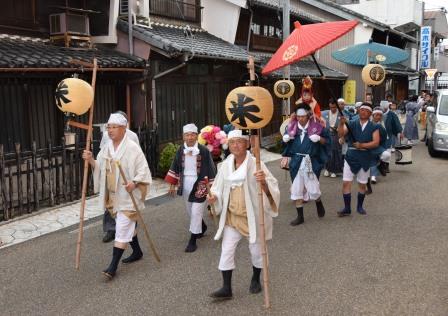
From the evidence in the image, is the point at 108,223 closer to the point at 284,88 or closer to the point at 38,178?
the point at 38,178

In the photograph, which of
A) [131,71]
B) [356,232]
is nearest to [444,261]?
[356,232]

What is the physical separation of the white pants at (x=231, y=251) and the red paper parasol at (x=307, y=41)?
2.17 m

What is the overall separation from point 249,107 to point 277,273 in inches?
78.1

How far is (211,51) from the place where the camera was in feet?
42.6

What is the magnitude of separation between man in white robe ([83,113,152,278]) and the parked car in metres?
11.1

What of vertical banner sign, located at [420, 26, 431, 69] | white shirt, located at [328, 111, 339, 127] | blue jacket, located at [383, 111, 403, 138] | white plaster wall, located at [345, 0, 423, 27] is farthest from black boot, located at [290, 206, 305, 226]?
white plaster wall, located at [345, 0, 423, 27]

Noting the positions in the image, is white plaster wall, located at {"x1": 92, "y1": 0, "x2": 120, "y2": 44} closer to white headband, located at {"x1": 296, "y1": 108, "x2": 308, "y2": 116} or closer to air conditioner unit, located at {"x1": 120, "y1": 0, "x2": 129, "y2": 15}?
air conditioner unit, located at {"x1": 120, "y1": 0, "x2": 129, "y2": 15}

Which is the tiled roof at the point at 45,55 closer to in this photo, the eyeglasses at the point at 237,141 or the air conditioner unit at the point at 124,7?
the air conditioner unit at the point at 124,7

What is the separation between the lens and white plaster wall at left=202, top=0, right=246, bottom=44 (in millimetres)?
15906

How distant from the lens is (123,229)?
5.25m

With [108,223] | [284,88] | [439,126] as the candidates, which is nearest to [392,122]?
[284,88]

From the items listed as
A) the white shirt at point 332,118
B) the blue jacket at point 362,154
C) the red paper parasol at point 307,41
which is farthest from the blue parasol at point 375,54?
the red paper parasol at point 307,41

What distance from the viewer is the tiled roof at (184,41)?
11250mm

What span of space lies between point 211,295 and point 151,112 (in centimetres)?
813
